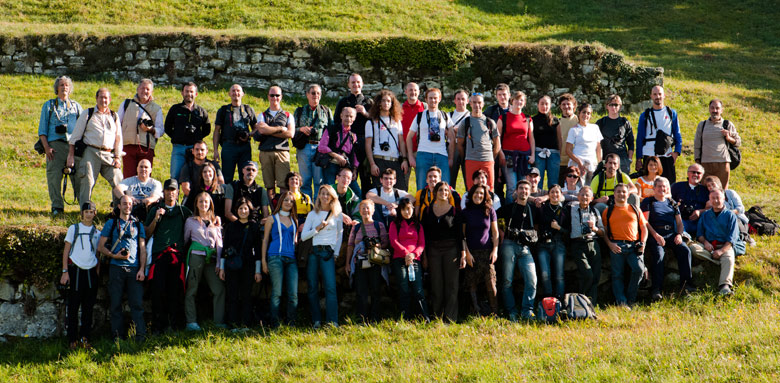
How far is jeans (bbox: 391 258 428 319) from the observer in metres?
8.08

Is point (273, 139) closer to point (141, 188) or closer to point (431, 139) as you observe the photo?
point (141, 188)

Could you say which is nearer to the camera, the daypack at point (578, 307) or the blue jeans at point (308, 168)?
the daypack at point (578, 307)

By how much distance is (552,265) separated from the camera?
8.58 m

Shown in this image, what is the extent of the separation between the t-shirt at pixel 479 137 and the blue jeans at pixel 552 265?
57.8 inches

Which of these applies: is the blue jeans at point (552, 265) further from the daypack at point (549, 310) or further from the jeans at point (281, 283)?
the jeans at point (281, 283)

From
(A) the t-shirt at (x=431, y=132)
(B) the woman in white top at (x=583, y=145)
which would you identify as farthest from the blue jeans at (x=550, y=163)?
(A) the t-shirt at (x=431, y=132)

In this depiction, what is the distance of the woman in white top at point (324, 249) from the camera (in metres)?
8.14

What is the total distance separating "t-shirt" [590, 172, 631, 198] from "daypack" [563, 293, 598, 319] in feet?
5.47

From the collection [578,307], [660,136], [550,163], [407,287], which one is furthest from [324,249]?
[660,136]

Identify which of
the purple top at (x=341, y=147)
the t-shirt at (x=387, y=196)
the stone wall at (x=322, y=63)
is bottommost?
the t-shirt at (x=387, y=196)

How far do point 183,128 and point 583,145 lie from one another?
5.54 metres

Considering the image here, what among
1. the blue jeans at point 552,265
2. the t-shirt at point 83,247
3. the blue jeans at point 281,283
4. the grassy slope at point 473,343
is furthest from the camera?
the blue jeans at point 552,265

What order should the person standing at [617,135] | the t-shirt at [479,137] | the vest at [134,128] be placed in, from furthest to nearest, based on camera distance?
the person standing at [617,135] < the vest at [134,128] < the t-shirt at [479,137]

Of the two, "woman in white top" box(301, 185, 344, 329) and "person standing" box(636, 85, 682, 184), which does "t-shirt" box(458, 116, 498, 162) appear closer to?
"woman in white top" box(301, 185, 344, 329)
